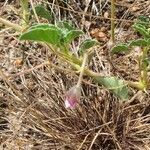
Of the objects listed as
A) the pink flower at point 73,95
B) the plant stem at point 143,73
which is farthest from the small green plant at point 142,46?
the pink flower at point 73,95

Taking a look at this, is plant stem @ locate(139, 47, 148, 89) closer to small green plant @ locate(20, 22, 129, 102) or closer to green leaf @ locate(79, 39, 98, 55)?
small green plant @ locate(20, 22, 129, 102)

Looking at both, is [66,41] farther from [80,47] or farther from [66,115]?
[66,115]

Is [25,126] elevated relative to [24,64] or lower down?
lower down

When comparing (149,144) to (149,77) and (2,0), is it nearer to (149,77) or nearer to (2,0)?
(149,77)

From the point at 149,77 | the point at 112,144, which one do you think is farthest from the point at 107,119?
the point at 149,77

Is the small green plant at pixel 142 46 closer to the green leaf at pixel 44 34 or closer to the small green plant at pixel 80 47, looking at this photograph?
the small green plant at pixel 80 47

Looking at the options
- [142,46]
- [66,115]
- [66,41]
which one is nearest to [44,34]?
[66,41]
